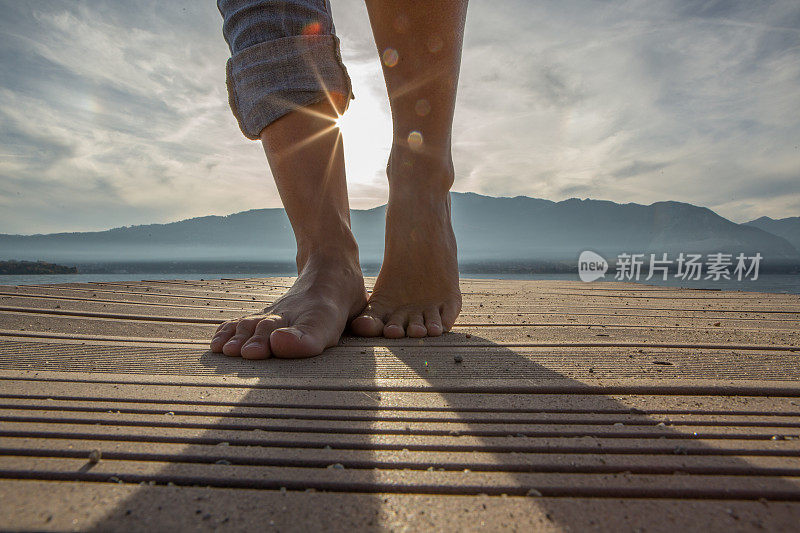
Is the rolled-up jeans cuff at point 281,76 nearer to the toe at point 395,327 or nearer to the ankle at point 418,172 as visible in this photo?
the ankle at point 418,172

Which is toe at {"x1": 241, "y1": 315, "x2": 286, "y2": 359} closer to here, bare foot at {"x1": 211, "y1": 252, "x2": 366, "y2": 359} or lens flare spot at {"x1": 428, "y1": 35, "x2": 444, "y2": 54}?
bare foot at {"x1": 211, "y1": 252, "x2": 366, "y2": 359}

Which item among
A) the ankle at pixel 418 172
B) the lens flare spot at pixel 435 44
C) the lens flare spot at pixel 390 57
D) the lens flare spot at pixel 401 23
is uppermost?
the lens flare spot at pixel 401 23

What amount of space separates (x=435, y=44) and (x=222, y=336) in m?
1.01

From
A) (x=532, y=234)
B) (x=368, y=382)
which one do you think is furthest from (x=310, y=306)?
(x=532, y=234)

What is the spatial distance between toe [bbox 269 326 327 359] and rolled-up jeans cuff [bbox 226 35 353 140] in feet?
2.31

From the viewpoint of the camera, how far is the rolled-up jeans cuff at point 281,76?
53.4 inches

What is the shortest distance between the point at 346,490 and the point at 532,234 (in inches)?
4480

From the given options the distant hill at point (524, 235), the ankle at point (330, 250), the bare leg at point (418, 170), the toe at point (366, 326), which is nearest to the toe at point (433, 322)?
the bare leg at point (418, 170)

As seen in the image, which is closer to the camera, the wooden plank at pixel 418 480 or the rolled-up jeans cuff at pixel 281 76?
the wooden plank at pixel 418 480

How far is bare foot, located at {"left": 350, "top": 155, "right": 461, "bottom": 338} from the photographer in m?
1.45

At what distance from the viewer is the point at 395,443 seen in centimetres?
54

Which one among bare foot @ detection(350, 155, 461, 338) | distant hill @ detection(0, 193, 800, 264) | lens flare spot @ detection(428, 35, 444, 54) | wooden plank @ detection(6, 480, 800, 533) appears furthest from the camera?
distant hill @ detection(0, 193, 800, 264)

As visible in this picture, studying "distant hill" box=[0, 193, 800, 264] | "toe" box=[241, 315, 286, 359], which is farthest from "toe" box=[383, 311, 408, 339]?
"distant hill" box=[0, 193, 800, 264]

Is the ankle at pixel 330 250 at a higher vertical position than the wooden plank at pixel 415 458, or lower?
higher
